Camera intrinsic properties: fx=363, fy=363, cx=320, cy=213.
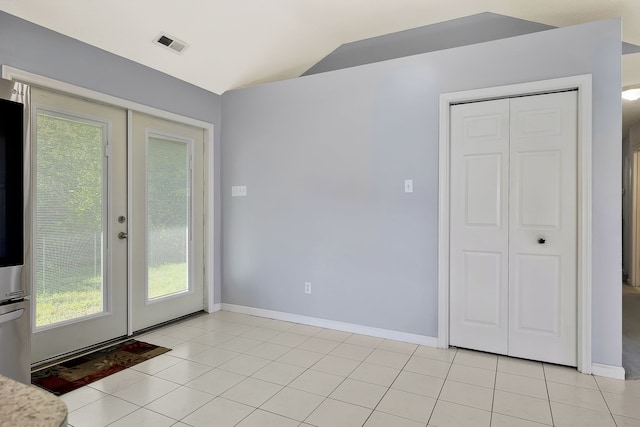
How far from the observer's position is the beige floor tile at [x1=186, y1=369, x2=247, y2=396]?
231 centimetres

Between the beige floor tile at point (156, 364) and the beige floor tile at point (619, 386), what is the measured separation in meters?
2.92

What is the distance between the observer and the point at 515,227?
275cm

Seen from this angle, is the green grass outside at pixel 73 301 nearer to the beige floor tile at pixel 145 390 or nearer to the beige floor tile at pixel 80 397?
the beige floor tile at pixel 80 397

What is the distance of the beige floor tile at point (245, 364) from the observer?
8.48ft

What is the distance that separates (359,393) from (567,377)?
1448mm

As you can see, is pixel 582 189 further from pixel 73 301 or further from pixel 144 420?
pixel 73 301

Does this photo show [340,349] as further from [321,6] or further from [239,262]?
[321,6]

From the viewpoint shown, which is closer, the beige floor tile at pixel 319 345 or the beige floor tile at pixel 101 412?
the beige floor tile at pixel 101 412

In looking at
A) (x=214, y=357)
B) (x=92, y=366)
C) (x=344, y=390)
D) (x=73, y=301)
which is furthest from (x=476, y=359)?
(x=73, y=301)

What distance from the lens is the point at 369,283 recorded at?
10.7 feet

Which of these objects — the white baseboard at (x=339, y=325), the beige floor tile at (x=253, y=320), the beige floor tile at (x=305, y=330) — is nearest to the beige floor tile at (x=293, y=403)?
the beige floor tile at (x=305, y=330)

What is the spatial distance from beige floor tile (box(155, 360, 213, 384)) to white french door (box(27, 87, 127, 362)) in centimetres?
82

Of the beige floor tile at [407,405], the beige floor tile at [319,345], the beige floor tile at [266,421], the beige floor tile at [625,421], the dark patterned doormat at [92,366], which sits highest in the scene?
the dark patterned doormat at [92,366]

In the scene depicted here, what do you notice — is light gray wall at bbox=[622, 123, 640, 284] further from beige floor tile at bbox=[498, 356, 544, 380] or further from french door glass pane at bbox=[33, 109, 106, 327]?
french door glass pane at bbox=[33, 109, 106, 327]
